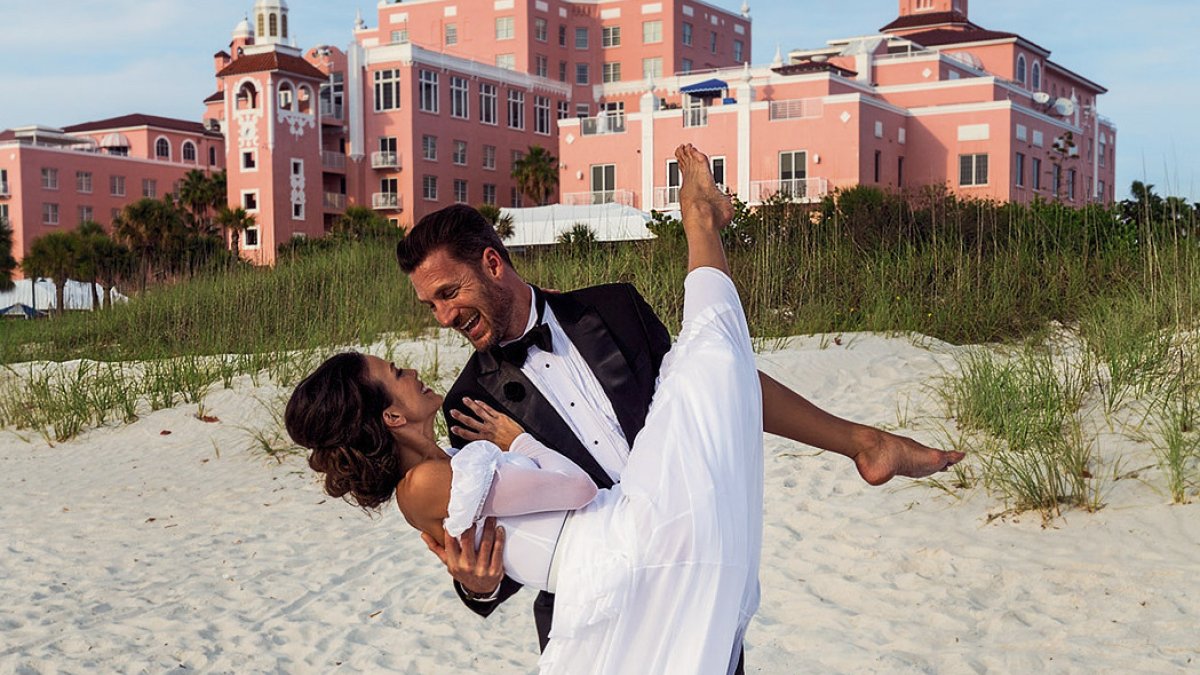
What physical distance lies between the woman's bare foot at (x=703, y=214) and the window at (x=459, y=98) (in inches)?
2035

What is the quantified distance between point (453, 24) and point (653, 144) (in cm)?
2239

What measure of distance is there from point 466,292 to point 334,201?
51.5 m

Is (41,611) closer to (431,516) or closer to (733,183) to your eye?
(431,516)

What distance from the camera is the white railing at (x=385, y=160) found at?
51.8 metres

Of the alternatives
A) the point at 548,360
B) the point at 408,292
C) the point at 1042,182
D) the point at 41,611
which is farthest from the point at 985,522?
the point at 1042,182

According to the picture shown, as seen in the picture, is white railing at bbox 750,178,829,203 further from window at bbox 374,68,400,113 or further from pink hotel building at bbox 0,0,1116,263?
window at bbox 374,68,400,113

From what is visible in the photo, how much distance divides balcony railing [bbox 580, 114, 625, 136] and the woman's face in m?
43.7

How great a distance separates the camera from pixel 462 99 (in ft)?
177

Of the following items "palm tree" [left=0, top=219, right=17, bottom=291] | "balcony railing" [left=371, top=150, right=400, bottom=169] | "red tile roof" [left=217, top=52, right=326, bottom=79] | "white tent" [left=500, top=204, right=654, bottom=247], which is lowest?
"palm tree" [left=0, top=219, right=17, bottom=291]

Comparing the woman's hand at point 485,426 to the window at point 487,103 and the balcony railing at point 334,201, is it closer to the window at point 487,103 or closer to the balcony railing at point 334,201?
the balcony railing at point 334,201

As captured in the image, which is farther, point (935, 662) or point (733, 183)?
Result: point (733, 183)

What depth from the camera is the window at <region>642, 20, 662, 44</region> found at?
204 ft

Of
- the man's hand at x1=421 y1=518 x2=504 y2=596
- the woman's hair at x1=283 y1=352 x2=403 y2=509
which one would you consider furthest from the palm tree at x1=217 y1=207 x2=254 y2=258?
the man's hand at x1=421 y1=518 x2=504 y2=596

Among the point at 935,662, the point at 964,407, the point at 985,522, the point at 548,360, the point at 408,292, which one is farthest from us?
A: the point at 408,292
